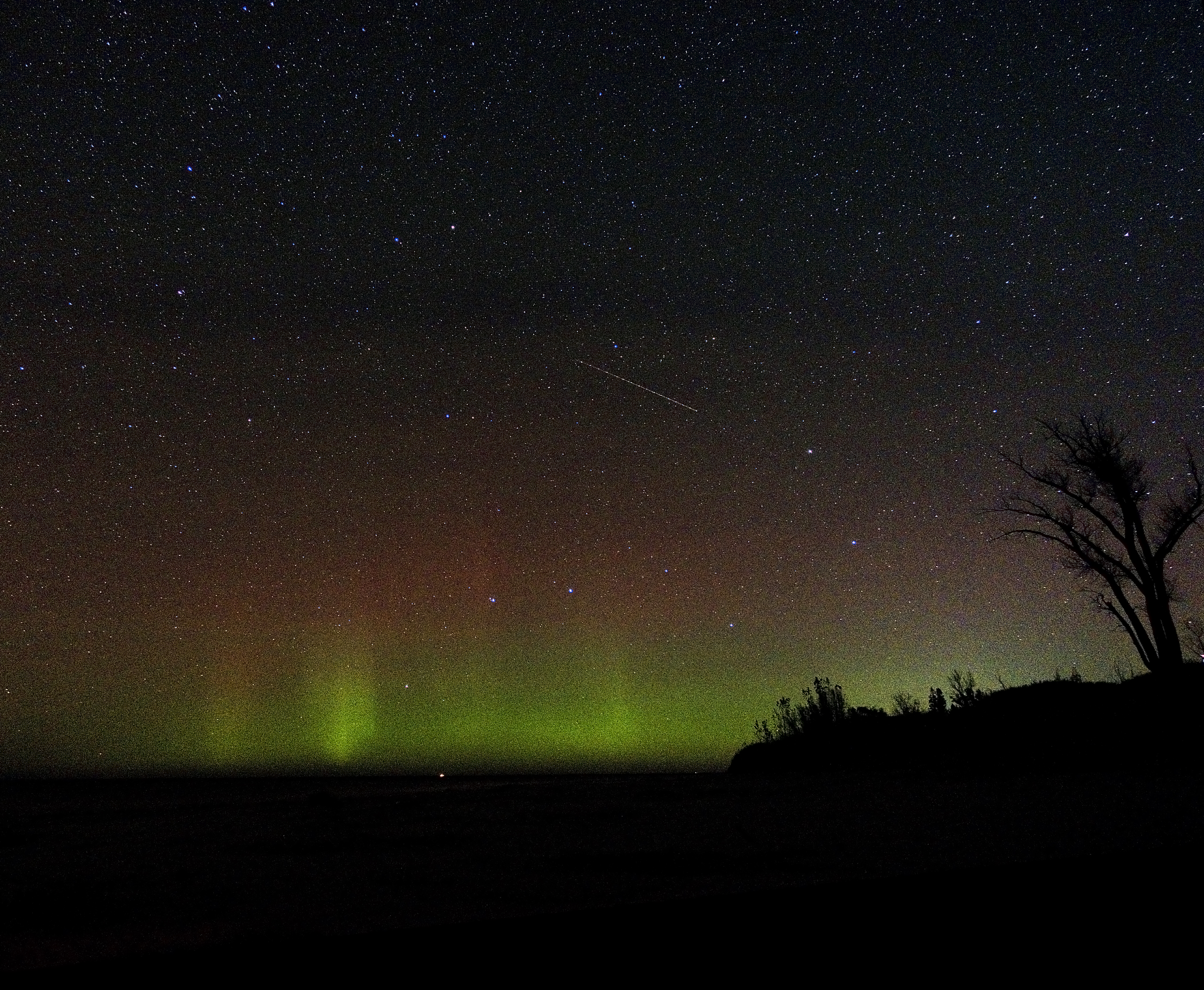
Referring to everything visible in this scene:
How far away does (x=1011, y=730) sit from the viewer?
411 inches

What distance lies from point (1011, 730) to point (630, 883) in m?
9.79

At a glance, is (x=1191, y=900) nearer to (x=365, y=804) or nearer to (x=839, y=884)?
(x=839, y=884)

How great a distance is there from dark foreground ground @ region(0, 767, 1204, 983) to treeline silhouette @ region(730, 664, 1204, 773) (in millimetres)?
1799

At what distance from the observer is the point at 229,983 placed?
1107 millimetres

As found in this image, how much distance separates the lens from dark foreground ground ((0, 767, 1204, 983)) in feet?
4.13

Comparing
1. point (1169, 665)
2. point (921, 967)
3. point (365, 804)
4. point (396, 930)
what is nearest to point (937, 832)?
point (921, 967)

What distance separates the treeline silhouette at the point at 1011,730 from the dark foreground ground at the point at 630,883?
180 centimetres

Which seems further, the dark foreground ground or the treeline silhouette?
the treeline silhouette

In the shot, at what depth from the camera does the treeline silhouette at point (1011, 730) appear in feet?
29.1

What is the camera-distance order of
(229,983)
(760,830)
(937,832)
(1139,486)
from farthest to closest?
(1139,486), (760,830), (937,832), (229,983)

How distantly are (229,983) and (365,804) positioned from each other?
707 cm

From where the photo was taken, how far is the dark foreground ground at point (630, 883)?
126 centimetres

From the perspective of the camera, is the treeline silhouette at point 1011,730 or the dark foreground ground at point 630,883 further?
the treeline silhouette at point 1011,730

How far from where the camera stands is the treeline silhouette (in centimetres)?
888
